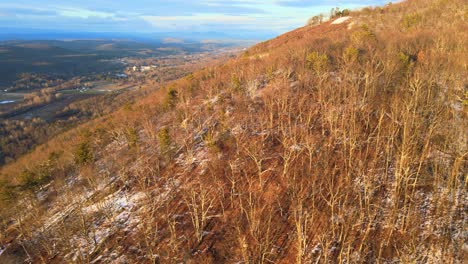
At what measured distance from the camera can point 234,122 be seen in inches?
1245

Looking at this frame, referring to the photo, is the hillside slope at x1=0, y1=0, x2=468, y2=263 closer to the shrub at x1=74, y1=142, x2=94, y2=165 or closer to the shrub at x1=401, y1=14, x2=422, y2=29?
the shrub at x1=74, y1=142, x2=94, y2=165

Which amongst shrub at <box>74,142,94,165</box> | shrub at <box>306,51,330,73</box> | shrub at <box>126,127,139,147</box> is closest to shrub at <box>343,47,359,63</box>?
shrub at <box>306,51,330,73</box>

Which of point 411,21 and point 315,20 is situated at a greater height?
point 315,20

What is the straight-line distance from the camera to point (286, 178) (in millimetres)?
22078

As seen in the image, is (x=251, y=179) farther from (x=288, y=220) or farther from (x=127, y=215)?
(x=127, y=215)

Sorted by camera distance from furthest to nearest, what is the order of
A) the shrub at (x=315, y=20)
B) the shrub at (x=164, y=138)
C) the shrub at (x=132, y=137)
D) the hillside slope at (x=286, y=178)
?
the shrub at (x=315, y=20), the shrub at (x=132, y=137), the shrub at (x=164, y=138), the hillside slope at (x=286, y=178)

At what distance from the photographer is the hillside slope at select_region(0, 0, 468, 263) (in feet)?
55.3

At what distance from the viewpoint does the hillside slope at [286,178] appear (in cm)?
1686

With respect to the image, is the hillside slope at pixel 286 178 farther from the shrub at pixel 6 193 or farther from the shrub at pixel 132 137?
the shrub at pixel 132 137

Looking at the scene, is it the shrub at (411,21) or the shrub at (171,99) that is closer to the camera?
the shrub at (171,99)

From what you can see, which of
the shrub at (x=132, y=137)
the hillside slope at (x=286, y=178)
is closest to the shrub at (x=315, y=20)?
the hillside slope at (x=286, y=178)

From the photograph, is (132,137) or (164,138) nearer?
(164,138)

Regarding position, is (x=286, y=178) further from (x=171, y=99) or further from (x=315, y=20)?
(x=315, y=20)

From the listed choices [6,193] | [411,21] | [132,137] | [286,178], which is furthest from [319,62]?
[6,193]
